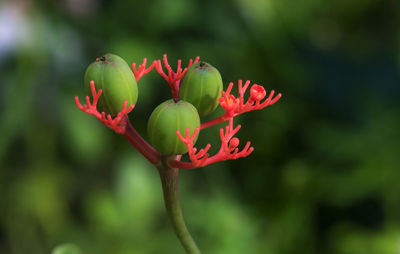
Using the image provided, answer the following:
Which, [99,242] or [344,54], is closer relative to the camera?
[99,242]

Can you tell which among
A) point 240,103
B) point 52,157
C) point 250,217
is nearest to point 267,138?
point 250,217

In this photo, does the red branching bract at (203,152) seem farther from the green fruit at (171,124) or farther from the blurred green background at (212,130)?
the blurred green background at (212,130)

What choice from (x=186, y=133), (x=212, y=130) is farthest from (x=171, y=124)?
(x=212, y=130)

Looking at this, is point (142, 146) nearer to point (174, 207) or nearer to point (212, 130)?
point (174, 207)

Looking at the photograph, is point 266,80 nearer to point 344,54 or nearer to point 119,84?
point 344,54

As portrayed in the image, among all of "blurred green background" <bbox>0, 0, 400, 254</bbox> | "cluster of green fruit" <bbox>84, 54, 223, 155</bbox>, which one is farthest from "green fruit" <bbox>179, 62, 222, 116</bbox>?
"blurred green background" <bbox>0, 0, 400, 254</bbox>

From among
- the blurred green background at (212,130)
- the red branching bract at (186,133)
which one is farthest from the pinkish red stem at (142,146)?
the blurred green background at (212,130)
